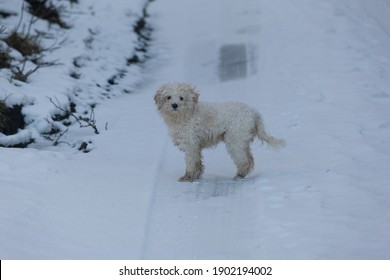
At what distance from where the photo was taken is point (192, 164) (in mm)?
7699

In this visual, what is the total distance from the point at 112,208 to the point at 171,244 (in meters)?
1.15

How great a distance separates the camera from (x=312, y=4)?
54.5 ft

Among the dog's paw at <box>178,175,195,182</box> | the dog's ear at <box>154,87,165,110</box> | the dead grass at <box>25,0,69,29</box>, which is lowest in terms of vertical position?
the dead grass at <box>25,0,69,29</box>

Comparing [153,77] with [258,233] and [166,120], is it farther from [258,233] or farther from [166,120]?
[258,233]

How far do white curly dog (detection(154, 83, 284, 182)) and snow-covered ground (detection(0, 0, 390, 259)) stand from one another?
0.29 m

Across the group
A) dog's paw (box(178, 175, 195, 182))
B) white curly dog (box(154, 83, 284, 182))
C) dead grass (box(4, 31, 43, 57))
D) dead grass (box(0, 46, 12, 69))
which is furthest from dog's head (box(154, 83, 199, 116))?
dead grass (box(4, 31, 43, 57))

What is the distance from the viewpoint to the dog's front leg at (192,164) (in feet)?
25.2

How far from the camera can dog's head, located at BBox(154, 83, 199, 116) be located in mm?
7469

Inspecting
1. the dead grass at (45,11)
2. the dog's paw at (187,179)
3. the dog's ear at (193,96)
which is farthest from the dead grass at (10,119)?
the dead grass at (45,11)

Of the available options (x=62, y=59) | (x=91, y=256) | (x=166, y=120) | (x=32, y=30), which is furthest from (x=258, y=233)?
(x=32, y=30)

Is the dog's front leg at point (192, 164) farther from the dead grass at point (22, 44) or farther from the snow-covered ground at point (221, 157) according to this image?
the dead grass at point (22, 44)

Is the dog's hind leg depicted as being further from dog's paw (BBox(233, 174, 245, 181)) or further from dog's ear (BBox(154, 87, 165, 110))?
dog's ear (BBox(154, 87, 165, 110))

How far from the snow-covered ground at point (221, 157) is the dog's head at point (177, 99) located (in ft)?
3.03

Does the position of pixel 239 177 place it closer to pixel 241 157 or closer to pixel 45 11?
pixel 241 157
